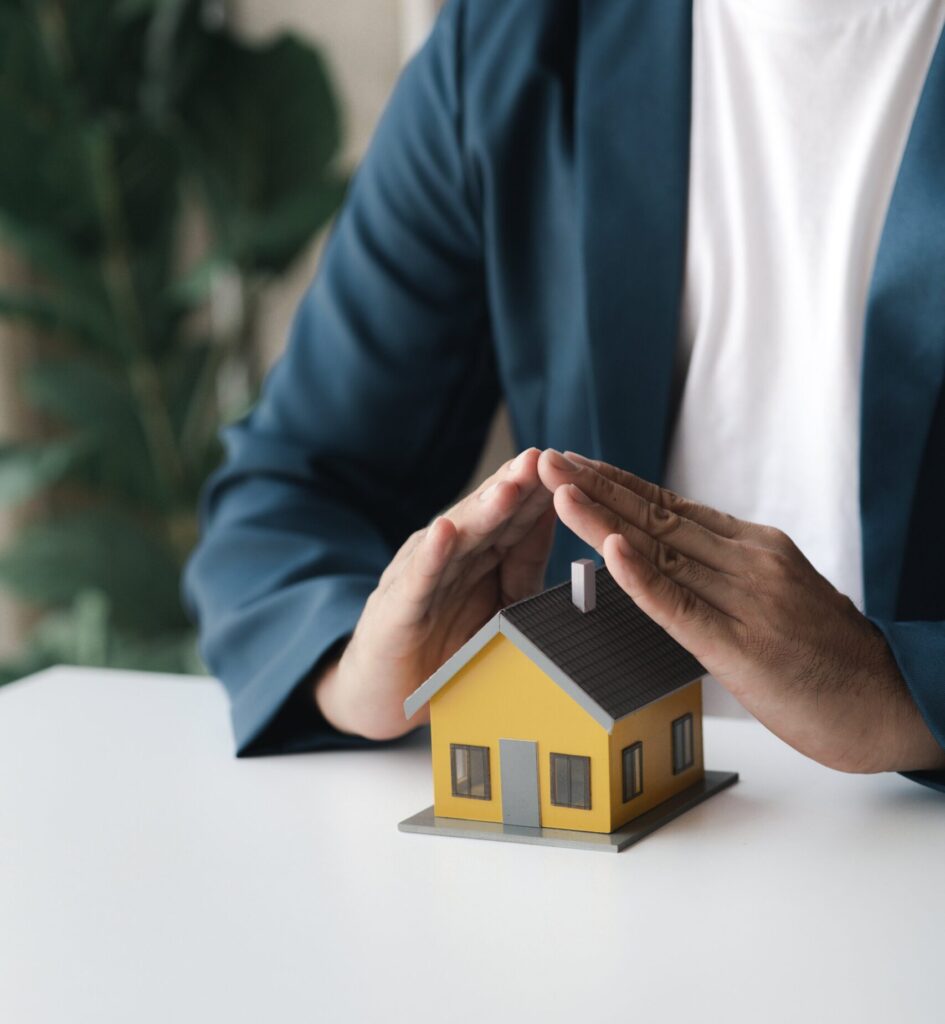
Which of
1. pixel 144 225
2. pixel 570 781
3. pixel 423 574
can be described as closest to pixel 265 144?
pixel 144 225

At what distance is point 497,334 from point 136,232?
4.50 ft

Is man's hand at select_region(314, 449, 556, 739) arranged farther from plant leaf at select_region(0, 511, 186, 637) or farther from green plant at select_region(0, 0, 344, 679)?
plant leaf at select_region(0, 511, 186, 637)

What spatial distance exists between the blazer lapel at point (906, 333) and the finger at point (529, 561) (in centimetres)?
25

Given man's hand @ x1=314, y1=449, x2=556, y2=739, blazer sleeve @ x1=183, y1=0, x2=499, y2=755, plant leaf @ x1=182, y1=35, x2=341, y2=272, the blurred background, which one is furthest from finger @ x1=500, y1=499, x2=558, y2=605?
plant leaf @ x1=182, y1=35, x2=341, y2=272

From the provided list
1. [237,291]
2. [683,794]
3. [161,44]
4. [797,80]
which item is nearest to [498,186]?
[797,80]

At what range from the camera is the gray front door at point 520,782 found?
0.68 metres

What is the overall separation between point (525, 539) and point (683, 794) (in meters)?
0.17

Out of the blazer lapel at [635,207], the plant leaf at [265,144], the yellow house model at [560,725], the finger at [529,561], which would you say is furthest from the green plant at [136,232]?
the yellow house model at [560,725]

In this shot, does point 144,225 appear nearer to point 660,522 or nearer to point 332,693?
point 332,693

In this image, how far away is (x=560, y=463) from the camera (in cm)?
66

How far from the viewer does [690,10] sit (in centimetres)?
103

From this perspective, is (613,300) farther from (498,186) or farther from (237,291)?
(237,291)

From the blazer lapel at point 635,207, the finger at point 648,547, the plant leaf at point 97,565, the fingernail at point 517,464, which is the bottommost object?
the plant leaf at point 97,565

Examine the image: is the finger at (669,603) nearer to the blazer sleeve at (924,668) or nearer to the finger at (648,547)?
the finger at (648,547)
